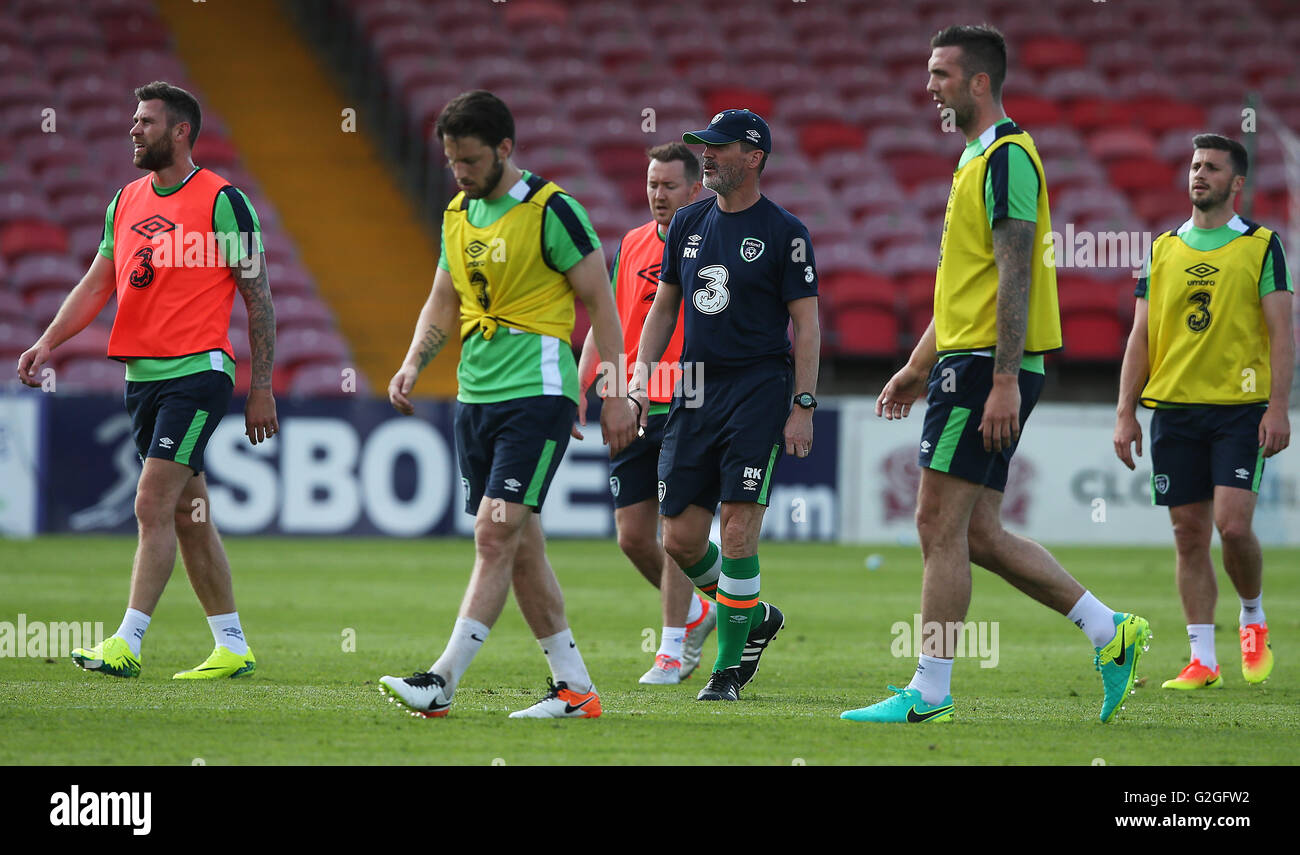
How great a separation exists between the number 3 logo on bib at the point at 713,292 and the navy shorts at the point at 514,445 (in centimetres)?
88

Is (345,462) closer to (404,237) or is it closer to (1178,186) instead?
(404,237)

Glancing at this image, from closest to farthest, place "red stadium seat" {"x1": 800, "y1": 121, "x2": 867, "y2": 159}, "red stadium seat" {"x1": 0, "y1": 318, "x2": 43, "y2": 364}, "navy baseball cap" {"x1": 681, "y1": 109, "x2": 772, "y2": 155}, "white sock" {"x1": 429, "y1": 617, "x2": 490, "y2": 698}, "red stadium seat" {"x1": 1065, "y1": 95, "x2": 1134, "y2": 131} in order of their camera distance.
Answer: "white sock" {"x1": 429, "y1": 617, "x2": 490, "y2": 698}, "navy baseball cap" {"x1": 681, "y1": 109, "x2": 772, "y2": 155}, "red stadium seat" {"x1": 0, "y1": 318, "x2": 43, "y2": 364}, "red stadium seat" {"x1": 800, "y1": 121, "x2": 867, "y2": 159}, "red stadium seat" {"x1": 1065, "y1": 95, "x2": 1134, "y2": 131}

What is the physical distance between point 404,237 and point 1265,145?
45.2 feet

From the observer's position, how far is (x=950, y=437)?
18.8 feet

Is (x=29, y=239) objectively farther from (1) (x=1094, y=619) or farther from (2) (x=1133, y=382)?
(1) (x=1094, y=619)

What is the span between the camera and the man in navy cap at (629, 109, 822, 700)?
6355 millimetres

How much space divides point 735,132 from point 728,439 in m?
1.28

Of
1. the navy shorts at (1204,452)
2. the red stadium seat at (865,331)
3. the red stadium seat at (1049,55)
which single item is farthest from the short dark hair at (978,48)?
the red stadium seat at (1049,55)

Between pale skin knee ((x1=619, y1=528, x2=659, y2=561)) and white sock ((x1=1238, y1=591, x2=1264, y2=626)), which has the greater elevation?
pale skin knee ((x1=619, y1=528, x2=659, y2=561))

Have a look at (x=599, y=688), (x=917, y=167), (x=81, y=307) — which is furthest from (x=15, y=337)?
(x=917, y=167)

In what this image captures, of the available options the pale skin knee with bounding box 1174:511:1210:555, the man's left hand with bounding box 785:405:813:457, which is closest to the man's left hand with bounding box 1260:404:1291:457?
the pale skin knee with bounding box 1174:511:1210:555

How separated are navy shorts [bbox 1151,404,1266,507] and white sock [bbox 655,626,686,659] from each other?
8.06 feet

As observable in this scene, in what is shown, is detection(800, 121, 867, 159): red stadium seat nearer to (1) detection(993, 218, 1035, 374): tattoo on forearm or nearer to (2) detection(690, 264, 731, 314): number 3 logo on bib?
(2) detection(690, 264, 731, 314): number 3 logo on bib
